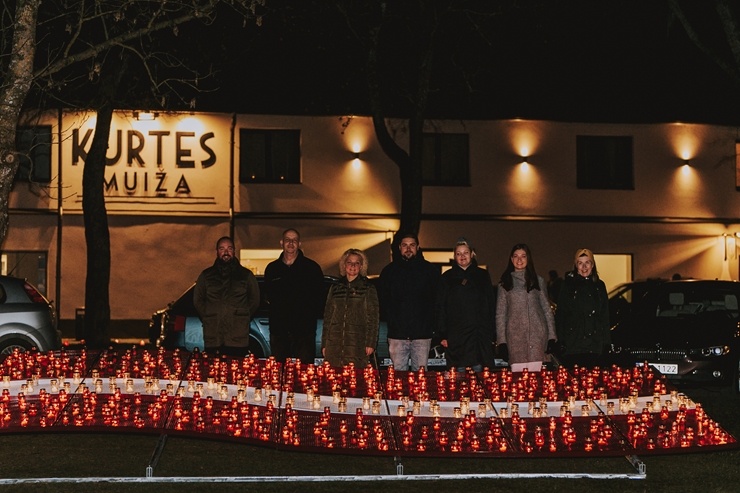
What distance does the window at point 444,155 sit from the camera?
3584cm

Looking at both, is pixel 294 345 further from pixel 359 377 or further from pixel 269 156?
pixel 269 156

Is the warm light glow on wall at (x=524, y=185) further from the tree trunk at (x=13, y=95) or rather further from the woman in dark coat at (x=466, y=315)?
the tree trunk at (x=13, y=95)

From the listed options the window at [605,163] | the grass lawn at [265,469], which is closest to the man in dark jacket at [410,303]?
the grass lawn at [265,469]

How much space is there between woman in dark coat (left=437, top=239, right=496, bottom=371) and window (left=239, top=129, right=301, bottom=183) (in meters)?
22.9

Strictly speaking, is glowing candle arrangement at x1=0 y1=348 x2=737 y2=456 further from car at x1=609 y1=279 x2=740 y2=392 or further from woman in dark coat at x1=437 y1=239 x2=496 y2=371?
car at x1=609 y1=279 x2=740 y2=392

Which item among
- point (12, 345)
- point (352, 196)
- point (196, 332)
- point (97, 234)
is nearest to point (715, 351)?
point (196, 332)

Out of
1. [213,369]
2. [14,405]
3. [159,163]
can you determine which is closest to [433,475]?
[213,369]

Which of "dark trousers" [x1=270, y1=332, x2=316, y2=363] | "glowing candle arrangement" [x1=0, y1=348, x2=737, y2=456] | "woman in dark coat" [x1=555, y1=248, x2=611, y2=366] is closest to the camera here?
"glowing candle arrangement" [x1=0, y1=348, x2=737, y2=456]

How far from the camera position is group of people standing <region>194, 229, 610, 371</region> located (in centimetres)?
1218

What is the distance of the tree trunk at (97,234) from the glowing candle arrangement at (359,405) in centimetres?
1442

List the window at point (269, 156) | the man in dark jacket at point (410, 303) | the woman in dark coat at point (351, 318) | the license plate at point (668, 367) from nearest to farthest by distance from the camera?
the woman in dark coat at point (351, 318) → the man in dark jacket at point (410, 303) → the license plate at point (668, 367) → the window at point (269, 156)

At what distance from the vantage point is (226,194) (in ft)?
113

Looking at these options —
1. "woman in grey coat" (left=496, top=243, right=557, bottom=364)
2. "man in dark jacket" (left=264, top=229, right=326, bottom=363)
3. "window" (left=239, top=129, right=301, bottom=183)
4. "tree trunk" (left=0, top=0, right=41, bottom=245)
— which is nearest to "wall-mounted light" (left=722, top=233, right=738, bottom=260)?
"window" (left=239, top=129, right=301, bottom=183)

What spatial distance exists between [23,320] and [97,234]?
777 cm
